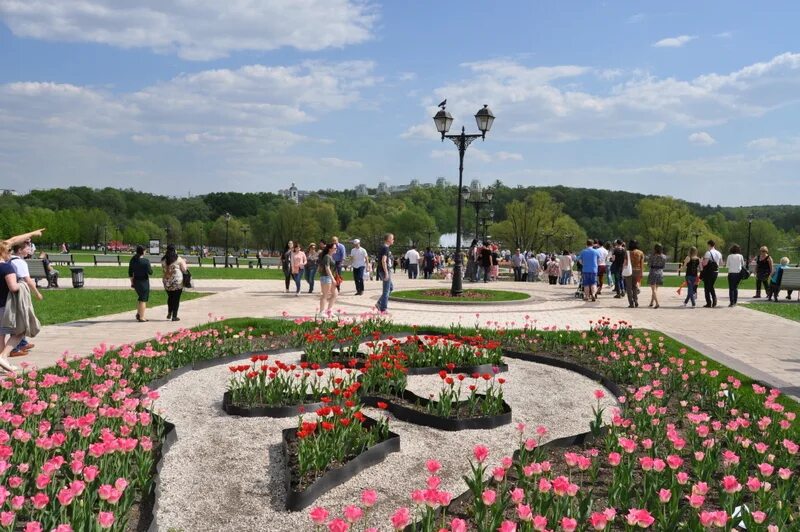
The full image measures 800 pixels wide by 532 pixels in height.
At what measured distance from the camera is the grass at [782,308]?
1549 cm

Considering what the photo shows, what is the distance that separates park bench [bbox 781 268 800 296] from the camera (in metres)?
19.5

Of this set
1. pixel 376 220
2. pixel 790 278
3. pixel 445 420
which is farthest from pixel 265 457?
pixel 376 220

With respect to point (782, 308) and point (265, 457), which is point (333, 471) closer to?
point (265, 457)

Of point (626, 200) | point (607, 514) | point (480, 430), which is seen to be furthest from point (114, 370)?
point (626, 200)

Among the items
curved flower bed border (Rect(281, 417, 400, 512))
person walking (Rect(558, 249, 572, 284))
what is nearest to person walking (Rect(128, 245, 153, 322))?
curved flower bed border (Rect(281, 417, 400, 512))

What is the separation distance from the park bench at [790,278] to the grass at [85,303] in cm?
1799

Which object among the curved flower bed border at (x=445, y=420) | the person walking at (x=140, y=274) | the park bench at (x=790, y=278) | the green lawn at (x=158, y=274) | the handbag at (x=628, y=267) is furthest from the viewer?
the green lawn at (x=158, y=274)

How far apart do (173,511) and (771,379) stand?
23.6 ft

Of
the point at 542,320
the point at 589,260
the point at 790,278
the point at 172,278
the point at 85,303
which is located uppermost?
the point at 589,260

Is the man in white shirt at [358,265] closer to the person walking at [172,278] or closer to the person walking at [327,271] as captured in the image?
the person walking at [327,271]

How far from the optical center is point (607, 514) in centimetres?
301

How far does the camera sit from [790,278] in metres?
19.7

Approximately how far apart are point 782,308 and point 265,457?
16.6m

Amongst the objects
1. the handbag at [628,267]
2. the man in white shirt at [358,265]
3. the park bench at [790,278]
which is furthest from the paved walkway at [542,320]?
the park bench at [790,278]
